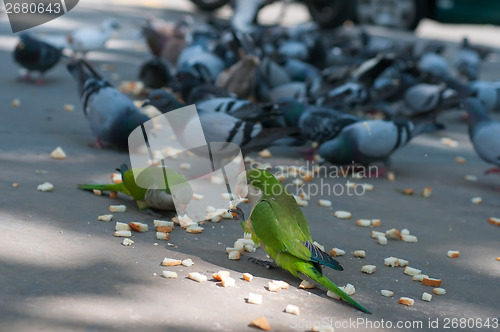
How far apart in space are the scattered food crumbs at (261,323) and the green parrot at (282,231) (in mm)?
391

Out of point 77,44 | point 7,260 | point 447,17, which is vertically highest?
point 7,260

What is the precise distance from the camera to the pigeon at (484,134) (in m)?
5.17

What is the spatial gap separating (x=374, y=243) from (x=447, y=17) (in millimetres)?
11041

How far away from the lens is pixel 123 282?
295 centimetres

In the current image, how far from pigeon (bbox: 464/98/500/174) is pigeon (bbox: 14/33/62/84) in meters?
4.31

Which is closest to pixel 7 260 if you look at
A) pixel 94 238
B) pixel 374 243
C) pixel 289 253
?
pixel 94 238

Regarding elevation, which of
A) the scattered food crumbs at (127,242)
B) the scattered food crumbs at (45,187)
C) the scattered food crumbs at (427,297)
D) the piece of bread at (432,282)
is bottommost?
the piece of bread at (432,282)

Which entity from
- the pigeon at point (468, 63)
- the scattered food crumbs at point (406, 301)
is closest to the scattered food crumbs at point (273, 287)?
the scattered food crumbs at point (406, 301)

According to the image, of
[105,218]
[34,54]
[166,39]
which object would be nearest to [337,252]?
[105,218]

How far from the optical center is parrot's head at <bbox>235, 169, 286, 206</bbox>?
10.6ft

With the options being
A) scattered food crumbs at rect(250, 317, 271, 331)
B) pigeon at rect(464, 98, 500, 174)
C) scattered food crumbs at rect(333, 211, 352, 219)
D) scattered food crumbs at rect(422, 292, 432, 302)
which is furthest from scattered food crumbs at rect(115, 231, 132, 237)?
pigeon at rect(464, 98, 500, 174)

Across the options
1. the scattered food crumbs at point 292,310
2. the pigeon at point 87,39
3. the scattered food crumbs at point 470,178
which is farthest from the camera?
the pigeon at point 87,39

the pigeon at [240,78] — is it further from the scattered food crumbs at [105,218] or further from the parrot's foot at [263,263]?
the parrot's foot at [263,263]

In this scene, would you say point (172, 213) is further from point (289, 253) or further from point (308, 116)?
point (308, 116)
